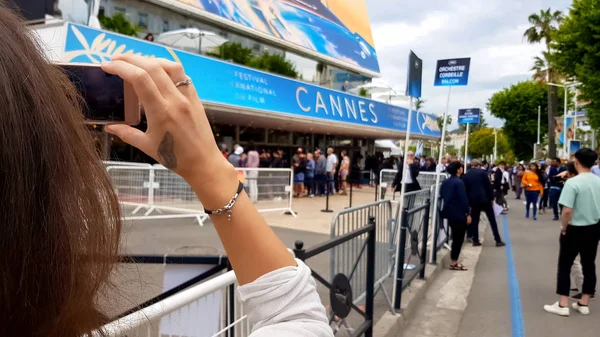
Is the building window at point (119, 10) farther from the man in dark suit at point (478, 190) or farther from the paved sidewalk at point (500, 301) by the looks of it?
the paved sidewalk at point (500, 301)

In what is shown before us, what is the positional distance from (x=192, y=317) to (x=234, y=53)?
16.8 m

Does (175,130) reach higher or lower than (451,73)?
lower

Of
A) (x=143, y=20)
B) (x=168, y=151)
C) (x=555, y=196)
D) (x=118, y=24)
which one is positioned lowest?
(x=555, y=196)

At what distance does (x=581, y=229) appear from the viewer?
5055mm

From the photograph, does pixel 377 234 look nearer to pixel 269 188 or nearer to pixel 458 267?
pixel 458 267

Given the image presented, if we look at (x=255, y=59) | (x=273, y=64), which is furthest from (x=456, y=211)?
(x=273, y=64)

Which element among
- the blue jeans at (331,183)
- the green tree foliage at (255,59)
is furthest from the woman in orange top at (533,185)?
the green tree foliage at (255,59)

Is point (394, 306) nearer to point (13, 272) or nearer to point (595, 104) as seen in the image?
point (13, 272)

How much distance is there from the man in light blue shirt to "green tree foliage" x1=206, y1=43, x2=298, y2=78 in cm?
1377

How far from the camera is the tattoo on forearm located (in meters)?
0.85

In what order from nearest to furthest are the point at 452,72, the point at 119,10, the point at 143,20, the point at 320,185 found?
the point at 452,72 < the point at 119,10 < the point at 143,20 < the point at 320,185

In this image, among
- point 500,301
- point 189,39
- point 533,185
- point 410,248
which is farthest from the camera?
point 189,39

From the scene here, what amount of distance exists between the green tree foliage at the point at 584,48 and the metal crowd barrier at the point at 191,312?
20.6 meters

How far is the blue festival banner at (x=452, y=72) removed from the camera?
674 centimetres
